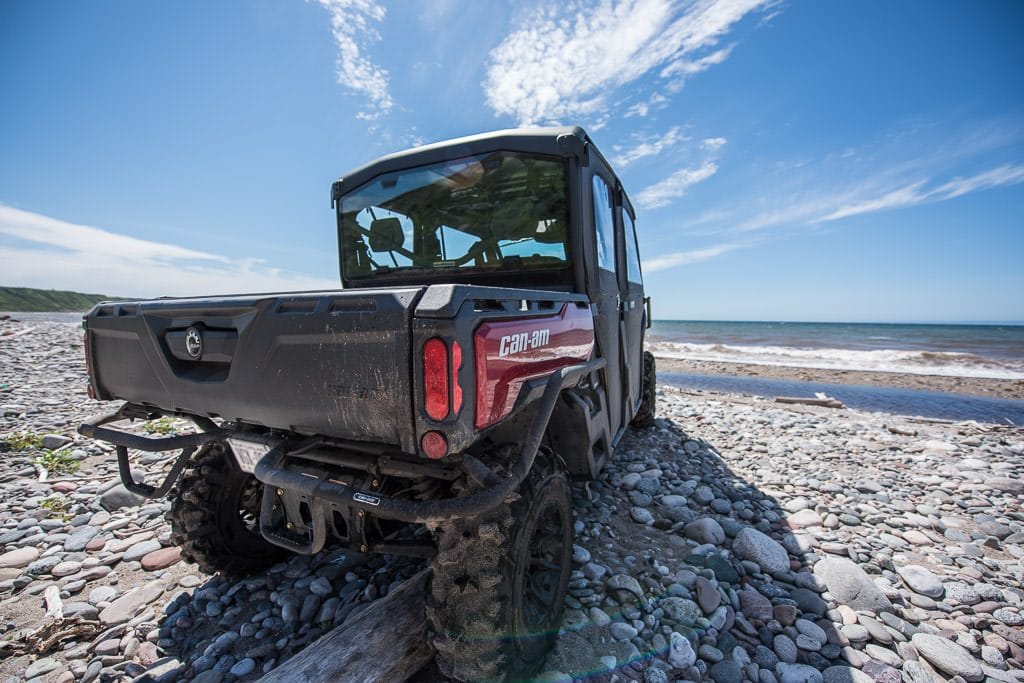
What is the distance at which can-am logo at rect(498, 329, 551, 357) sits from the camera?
152 cm

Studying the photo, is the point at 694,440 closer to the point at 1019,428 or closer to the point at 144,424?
the point at 1019,428

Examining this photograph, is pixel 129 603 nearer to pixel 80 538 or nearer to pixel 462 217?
pixel 80 538

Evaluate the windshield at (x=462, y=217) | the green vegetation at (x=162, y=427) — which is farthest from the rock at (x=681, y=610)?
the green vegetation at (x=162, y=427)

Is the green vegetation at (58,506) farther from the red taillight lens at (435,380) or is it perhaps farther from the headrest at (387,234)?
the red taillight lens at (435,380)

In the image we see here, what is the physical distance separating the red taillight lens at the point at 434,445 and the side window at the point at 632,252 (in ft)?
10.2

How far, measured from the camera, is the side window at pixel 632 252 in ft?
13.5

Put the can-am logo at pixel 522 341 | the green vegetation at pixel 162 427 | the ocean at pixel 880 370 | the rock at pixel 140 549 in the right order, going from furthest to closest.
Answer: the ocean at pixel 880 370
the green vegetation at pixel 162 427
the rock at pixel 140 549
the can-am logo at pixel 522 341

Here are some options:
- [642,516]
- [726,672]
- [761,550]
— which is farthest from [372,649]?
[761,550]

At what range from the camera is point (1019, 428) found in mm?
6699

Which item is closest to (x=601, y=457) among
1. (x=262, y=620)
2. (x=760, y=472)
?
(x=262, y=620)

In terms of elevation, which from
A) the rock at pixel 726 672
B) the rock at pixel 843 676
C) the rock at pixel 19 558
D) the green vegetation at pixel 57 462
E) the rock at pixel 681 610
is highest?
the green vegetation at pixel 57 462

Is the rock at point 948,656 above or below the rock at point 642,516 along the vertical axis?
below

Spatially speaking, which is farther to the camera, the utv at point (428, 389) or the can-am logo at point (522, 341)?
the can-am logo at point (522, 341)

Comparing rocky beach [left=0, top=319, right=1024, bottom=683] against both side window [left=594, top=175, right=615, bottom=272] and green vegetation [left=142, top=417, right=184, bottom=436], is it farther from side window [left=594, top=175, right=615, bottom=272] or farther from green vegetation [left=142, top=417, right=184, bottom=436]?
side window [left=594, top=175, right=615, bottom=272]
